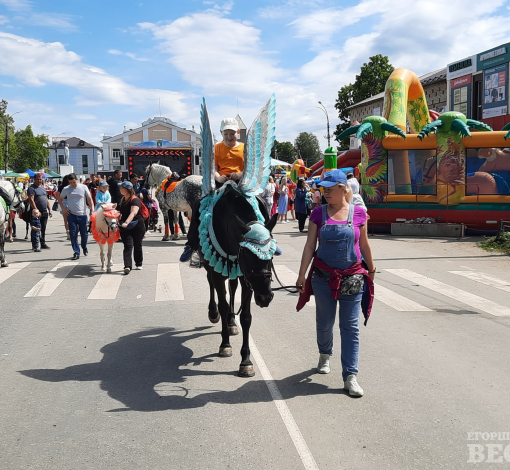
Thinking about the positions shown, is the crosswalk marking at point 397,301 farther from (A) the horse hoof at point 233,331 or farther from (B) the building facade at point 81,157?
(B) the building facade at point 81,157

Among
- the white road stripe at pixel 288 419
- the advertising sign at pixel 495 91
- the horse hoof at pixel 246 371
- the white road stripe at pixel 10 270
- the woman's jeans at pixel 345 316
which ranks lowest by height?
the white road stripe at pixel 288 419

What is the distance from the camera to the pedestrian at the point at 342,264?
4.88 metres

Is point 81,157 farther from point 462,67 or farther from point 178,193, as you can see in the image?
point 178,193

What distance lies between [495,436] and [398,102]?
1700 cm

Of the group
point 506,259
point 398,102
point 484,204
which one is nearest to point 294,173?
point 398,102

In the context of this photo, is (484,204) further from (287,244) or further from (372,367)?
(372,367)

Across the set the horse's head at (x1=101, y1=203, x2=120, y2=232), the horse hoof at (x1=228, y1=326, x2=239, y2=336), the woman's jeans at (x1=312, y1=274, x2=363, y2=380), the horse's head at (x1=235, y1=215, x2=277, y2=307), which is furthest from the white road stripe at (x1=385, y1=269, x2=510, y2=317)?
the horse's head at (x1=101, y1=203, x2=120, y2=232)

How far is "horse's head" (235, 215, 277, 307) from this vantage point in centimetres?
493

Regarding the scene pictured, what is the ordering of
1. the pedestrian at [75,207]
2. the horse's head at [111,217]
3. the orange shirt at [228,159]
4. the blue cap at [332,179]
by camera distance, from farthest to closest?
the pedestrian at [75,207]
the horse's head at [111,217]
the orange shirt at [228,159]
the blue cap at [332,179]

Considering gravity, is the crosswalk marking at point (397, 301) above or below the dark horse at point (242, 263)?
below

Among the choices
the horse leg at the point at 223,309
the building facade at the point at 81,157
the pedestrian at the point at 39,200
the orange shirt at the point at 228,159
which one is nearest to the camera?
the horse leg at the point at 223,309

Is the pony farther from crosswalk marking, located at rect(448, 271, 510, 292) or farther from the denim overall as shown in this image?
crosswalk marking, located at rect(448, 271, 510, 292)

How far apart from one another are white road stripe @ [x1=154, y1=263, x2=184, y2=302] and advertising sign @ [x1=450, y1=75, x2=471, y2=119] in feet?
102

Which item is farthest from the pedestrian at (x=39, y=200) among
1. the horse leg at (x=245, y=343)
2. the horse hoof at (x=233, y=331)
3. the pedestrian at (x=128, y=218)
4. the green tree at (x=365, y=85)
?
the green tree at (x=365, y=85)
